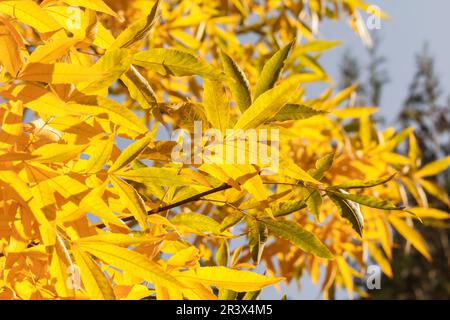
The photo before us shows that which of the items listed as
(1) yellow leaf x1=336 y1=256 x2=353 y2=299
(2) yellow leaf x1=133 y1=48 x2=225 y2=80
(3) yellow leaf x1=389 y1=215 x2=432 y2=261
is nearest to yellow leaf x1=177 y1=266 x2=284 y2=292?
(2) yellow leaf x1=133 y1=48 x2=225 y2=80

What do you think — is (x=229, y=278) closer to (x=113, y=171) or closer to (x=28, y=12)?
(x=113, y=171)

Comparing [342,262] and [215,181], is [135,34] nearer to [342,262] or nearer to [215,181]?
[215,181]

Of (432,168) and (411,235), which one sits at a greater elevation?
(432,168)

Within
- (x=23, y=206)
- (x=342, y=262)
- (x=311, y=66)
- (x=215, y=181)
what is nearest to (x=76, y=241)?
(x=23, y=206)

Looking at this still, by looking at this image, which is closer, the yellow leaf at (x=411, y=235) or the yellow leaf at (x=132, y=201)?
the yellow leaf at (x=132, y=201)

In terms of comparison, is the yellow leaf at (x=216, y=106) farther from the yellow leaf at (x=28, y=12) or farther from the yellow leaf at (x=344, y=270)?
the yellow leaf at (x=344, y=270)

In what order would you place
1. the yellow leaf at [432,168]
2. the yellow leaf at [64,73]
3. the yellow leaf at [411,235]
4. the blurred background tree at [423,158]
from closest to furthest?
1. the yellow leaf at [64,73]
2. the yellow leaf at [411,235]
3. the yellow leaf at [432,168]
4. the blurred background tree at [423,158]

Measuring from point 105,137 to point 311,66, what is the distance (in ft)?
4.54

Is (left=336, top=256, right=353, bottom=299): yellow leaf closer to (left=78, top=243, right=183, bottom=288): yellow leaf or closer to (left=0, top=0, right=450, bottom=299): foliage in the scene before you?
(left=0, top=0, right=450, bottom=299): foliage

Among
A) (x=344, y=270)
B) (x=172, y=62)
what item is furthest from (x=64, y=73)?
(x=344, y=270)

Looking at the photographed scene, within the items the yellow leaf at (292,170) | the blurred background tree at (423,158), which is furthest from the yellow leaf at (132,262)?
the blurred background tree at (423,158)
